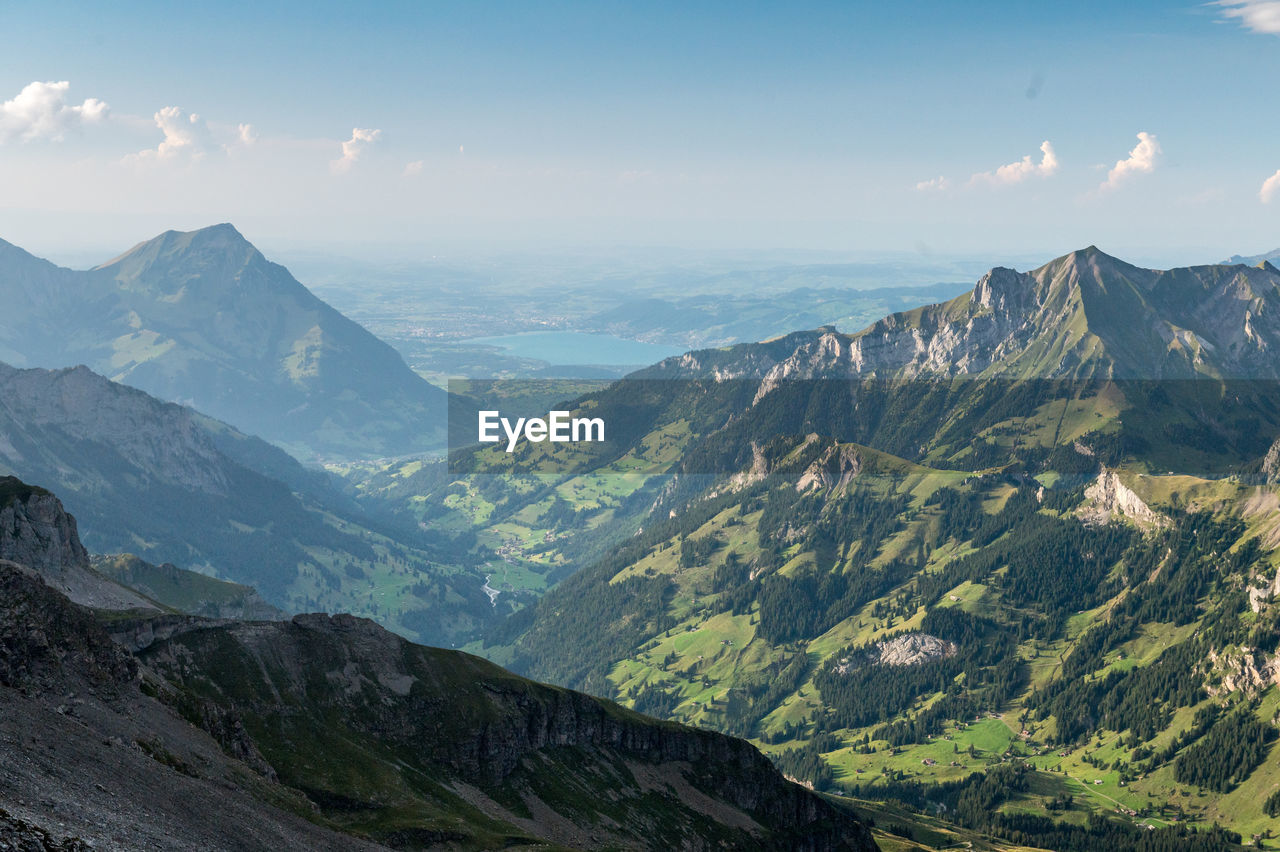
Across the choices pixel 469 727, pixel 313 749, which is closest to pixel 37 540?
pixel 313 749

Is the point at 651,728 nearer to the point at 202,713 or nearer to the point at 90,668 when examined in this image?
the point at 202,713

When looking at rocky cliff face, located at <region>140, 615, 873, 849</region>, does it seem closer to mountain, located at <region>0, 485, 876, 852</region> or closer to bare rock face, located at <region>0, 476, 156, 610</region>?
mountain, located at <region>0, 485, 876, 852</region>

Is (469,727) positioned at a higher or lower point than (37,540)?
lower

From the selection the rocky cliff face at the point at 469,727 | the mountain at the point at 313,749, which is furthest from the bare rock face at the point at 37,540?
the rocky cliff face at the point at 469,727

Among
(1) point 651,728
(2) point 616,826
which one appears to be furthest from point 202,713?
(1) point 651,728

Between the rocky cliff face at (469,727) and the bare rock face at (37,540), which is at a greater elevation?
the bare rock face at (37,540)

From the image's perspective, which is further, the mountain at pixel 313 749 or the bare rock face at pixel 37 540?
the bare rock face at pixel 37 540

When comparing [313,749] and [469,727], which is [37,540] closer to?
[313,749]

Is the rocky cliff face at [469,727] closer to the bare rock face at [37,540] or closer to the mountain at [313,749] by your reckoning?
the mountain at [313,749]

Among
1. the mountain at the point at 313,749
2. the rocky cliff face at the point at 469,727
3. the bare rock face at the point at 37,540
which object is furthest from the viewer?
the bare rock face at the point at 37,540
